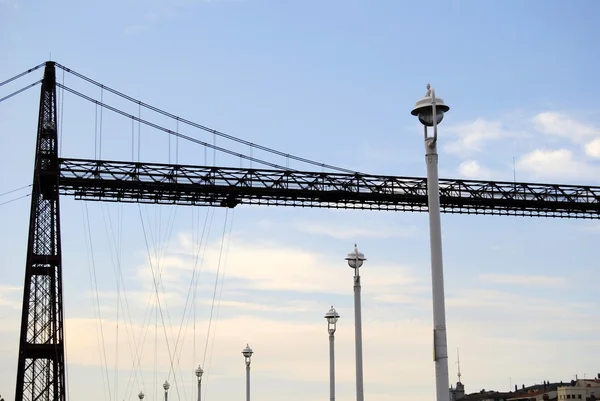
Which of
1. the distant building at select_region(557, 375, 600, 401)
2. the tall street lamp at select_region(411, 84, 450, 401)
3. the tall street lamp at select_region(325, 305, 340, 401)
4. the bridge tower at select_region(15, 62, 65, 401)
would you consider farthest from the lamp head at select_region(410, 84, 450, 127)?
the distant building at select_region(557, 375, 600, 401)

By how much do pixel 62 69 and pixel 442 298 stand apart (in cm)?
6303

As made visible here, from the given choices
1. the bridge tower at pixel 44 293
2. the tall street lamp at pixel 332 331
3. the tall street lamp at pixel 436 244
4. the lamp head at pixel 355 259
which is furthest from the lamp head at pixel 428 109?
the bridge tower at pixel 44 293

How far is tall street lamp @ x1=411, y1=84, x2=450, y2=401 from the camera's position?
19.9m

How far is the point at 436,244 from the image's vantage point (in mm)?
20141

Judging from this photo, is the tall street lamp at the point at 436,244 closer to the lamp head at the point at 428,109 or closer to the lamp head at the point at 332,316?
the lamp head at the point at 428,109

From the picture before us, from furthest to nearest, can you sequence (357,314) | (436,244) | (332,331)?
1. (332,331)
2. (357,314)
3. (436,244)

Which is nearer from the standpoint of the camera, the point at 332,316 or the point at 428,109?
the point at 428,109

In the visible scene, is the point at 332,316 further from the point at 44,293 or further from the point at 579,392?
the point at 579,392

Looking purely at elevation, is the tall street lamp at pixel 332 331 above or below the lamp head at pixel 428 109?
below

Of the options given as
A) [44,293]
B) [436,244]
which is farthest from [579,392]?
[436,244]

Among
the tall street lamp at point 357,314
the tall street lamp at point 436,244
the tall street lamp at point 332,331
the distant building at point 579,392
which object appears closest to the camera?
the tall street lamp at point 436,244

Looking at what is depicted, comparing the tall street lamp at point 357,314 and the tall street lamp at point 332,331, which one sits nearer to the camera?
the tall street lamp at point 357,314

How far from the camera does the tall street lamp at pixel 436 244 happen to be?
19.9 meters

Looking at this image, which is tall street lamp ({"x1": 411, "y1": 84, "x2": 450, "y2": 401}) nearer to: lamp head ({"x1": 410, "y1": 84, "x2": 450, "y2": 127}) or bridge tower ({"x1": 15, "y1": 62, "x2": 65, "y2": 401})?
lamp head ({"x1": 410, "y1": 84, "x2": 450, "y2": 127})
